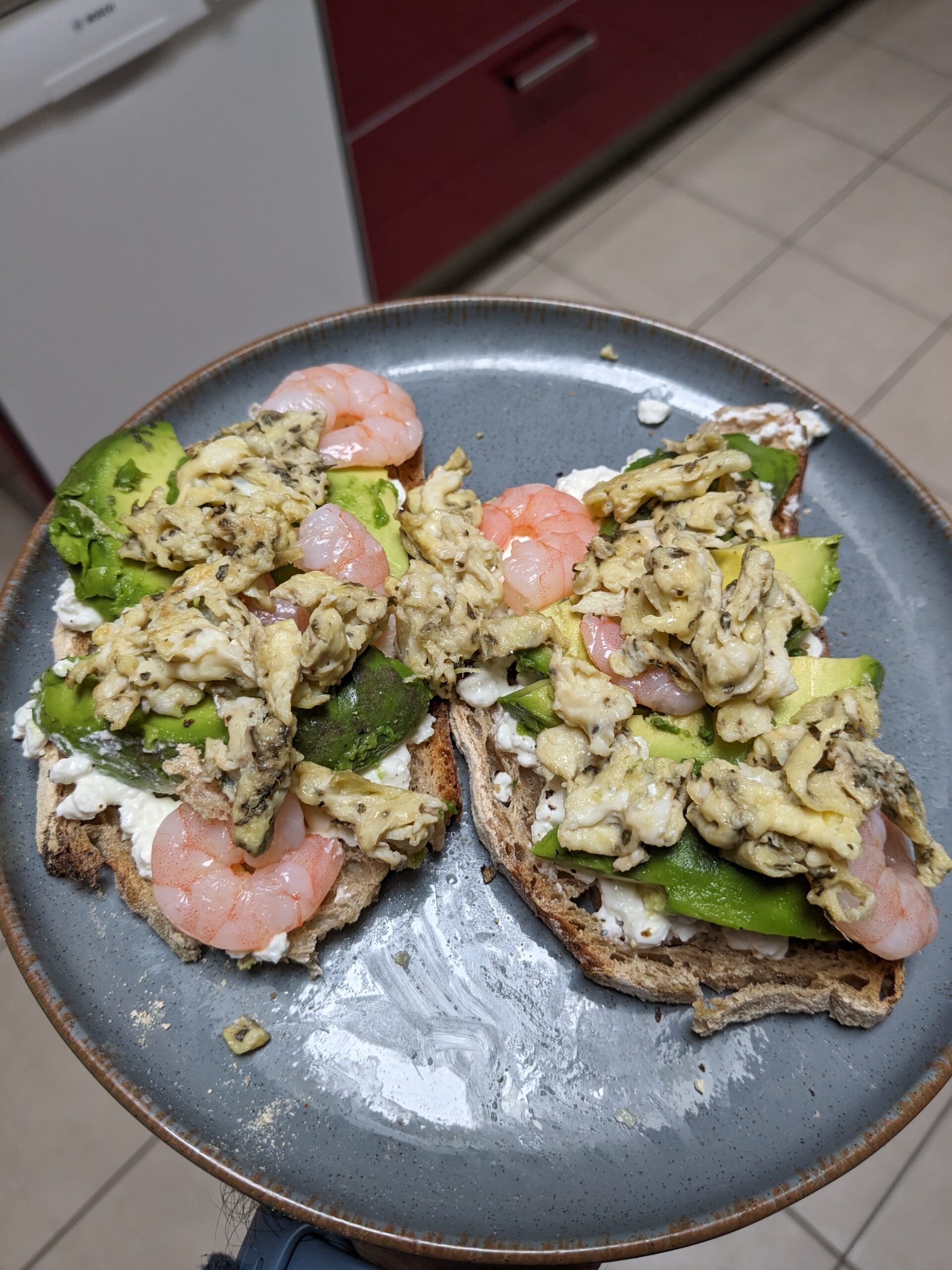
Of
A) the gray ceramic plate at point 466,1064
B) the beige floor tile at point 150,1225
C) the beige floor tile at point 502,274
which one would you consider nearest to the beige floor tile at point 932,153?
the beige floor tile at point 502,274

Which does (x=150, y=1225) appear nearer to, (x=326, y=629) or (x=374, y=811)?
(x=374, y=811)

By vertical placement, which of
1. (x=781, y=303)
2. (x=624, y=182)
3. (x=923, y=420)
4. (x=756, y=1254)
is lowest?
(x=756, y=1254)

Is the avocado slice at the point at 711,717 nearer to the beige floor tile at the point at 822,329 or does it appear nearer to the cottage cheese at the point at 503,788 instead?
the cottage cheese at the point at 503,788

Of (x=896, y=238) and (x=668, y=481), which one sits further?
(x=896, y=238)

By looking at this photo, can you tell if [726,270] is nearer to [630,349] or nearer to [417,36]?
[417,36]

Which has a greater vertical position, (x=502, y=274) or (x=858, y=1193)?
(x=502, y=274)

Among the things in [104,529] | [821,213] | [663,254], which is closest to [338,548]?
[104,529]

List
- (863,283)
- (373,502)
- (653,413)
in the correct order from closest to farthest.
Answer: (373,502), (653,413), (863,283)
